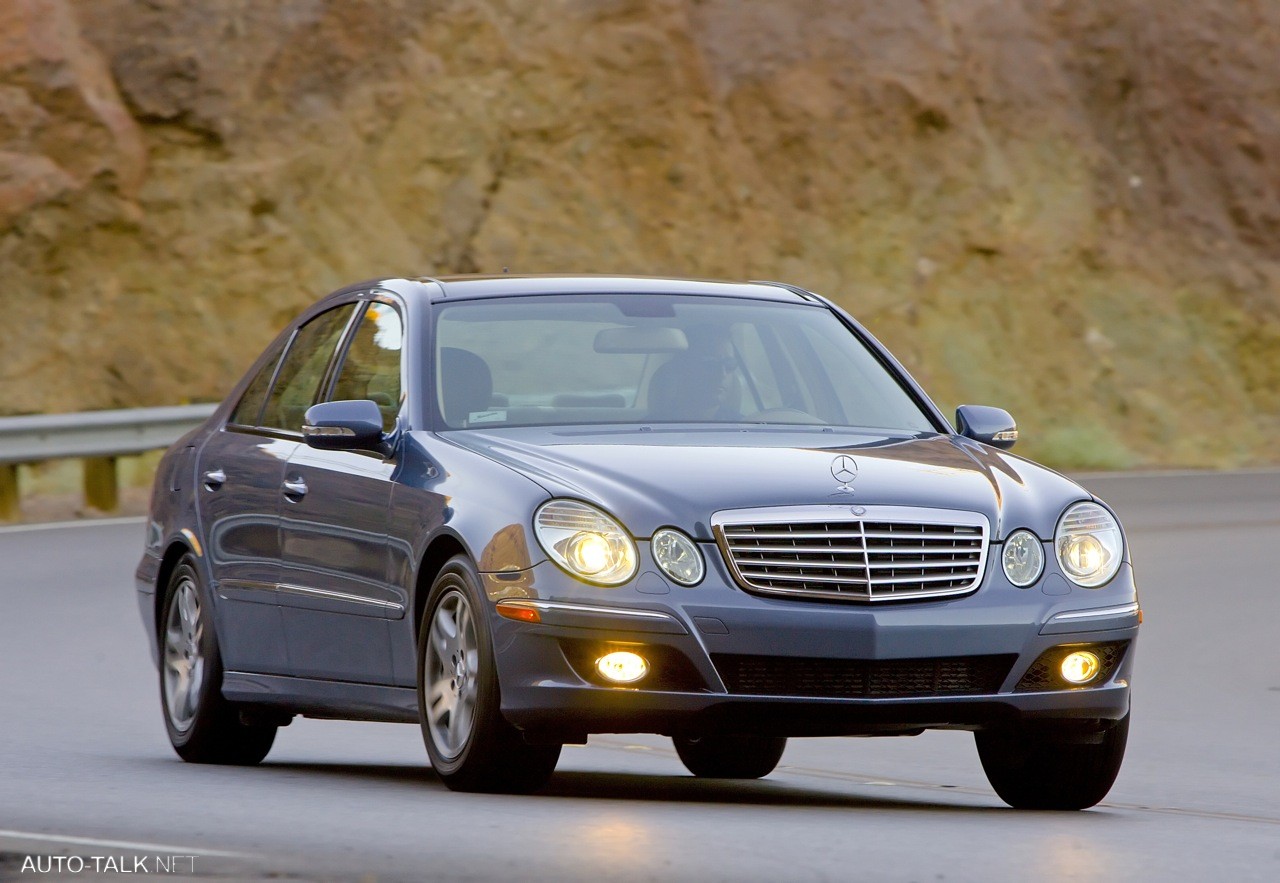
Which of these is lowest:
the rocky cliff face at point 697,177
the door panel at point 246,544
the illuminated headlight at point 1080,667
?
the rocky cliff face at point 697,177

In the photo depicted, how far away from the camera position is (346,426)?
8.25 meters

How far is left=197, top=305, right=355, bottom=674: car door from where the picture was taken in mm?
9016

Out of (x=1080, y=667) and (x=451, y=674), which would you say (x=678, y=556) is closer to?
(x=451, y=674)

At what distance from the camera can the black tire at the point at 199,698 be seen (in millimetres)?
9398

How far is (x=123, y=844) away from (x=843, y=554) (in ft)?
6.79

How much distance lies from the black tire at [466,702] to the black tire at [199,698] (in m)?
1.72

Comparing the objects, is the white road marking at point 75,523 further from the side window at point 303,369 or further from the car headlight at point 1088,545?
the car headlight at point 1088,545

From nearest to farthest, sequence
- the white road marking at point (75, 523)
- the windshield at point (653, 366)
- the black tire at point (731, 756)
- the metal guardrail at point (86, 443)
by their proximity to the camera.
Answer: the windshield at point (653, 366) → the black tire at point (731, 756) → the white road marking at point (75, 523) → the metal guardrail at point (86, 443)

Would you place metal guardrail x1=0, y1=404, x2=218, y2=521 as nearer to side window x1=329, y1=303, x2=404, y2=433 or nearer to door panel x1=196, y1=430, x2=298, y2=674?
door panel x1=196, y1=430, x2=298, y2=674

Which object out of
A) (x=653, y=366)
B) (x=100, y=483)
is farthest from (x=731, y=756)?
(x=100, y=483)

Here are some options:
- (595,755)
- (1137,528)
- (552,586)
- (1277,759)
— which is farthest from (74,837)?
(1137,528)

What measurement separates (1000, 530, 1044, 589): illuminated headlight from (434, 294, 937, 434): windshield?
3.92 feet

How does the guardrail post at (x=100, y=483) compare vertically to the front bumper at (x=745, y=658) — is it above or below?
below

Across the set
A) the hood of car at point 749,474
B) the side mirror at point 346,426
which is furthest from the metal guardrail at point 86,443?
the hood of car at point 749,474
